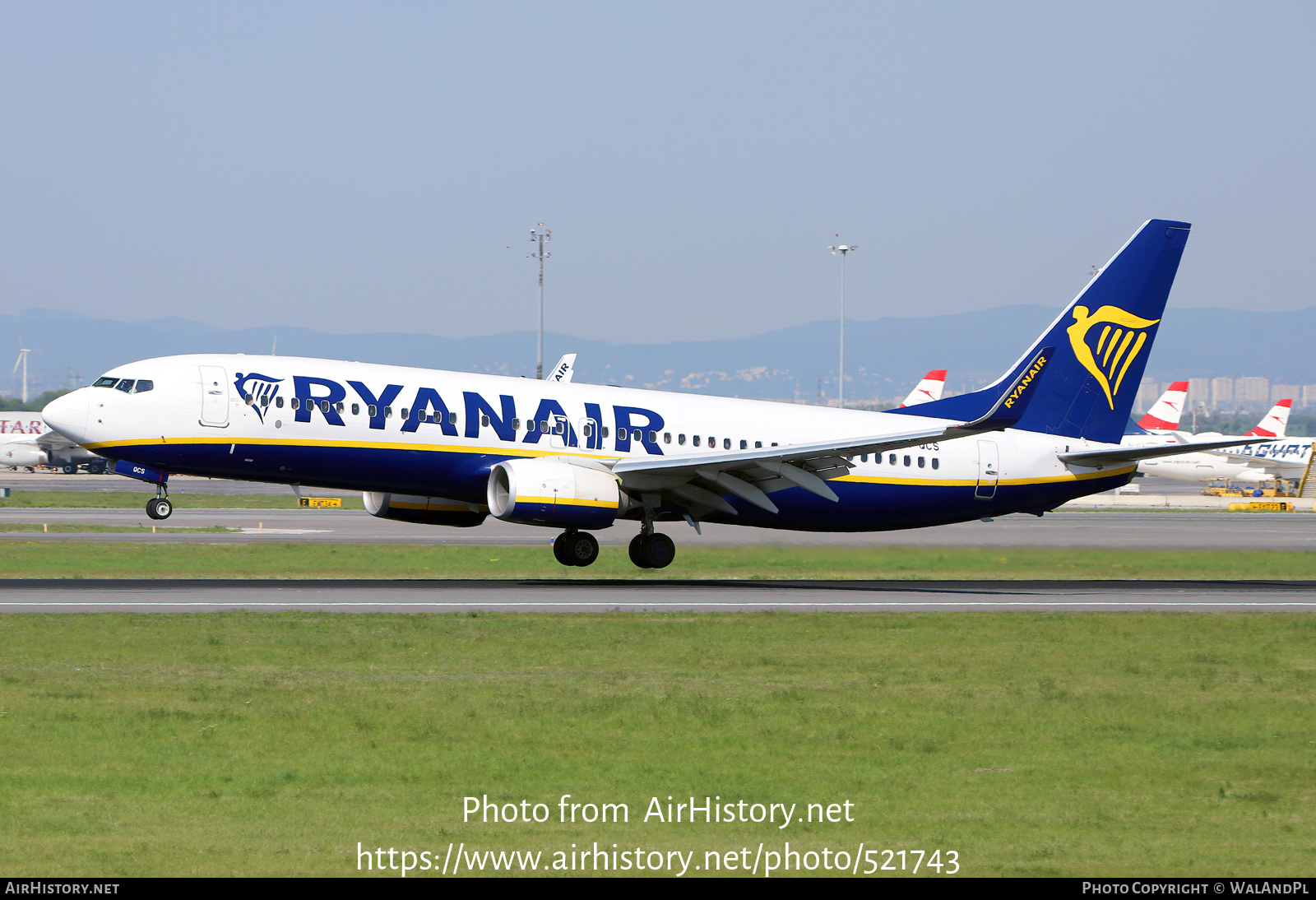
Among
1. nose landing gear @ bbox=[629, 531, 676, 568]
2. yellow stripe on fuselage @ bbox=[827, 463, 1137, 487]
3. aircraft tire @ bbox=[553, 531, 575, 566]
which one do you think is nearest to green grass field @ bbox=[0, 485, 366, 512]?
aircraft tire @ bbox=[553, 531, 575, 566]

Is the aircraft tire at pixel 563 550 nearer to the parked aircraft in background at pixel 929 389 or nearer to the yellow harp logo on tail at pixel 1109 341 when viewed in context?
the yellow harp logo on tail at pixel 1109 341

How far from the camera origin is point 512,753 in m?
13.0

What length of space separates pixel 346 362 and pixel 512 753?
21.3 meters

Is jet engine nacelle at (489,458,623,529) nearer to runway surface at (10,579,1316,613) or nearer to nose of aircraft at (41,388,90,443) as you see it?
runway surface at (10,579,1316,613)

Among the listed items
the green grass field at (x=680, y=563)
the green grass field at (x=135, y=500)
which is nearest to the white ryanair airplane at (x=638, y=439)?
the green grass field at (x=680, y=563)

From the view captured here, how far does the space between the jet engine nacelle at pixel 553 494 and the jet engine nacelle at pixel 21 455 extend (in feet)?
305

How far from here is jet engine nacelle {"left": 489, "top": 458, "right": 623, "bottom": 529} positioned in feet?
98.3

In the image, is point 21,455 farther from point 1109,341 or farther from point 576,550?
point 1109,341

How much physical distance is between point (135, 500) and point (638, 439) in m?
55.5

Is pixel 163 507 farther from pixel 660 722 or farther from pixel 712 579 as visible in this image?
pixel 660 722

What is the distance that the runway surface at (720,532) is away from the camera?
42844 millimetres

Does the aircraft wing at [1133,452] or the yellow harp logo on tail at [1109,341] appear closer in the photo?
the aircraft wing at [1133,452]

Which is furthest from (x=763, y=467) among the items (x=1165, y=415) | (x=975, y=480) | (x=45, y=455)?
(x=45, y=455)

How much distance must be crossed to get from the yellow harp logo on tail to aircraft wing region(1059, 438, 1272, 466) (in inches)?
83.8
